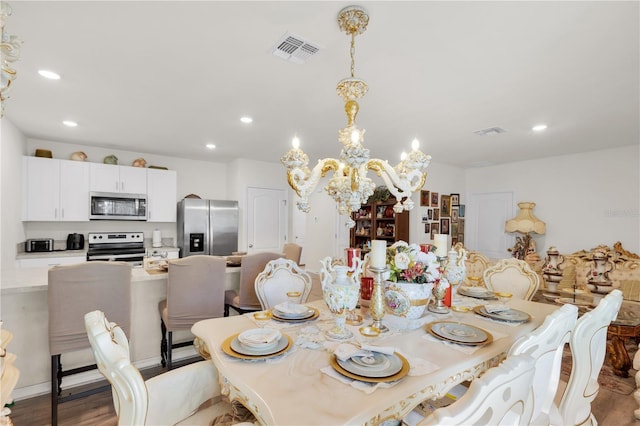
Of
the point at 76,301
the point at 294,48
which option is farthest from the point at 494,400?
the point at 76,301

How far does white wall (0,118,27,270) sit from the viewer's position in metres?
3.14

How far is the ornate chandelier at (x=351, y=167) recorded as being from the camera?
1.73 metres

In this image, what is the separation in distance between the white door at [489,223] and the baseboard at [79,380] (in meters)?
5.57

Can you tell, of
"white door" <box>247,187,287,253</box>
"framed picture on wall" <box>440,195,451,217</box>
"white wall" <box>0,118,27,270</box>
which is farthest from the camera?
"framed picture on wall" <box>440,195,451,217</box>

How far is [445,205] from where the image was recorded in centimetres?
595

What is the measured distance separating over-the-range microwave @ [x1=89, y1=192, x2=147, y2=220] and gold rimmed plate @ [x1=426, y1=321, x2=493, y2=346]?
14.8 feet

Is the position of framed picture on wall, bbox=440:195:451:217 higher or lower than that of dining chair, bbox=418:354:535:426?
higher

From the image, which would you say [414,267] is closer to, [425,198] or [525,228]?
[425,198]

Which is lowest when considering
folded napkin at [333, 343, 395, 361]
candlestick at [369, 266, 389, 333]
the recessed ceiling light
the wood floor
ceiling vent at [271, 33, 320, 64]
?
the wood floor

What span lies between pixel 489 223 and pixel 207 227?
5.29m

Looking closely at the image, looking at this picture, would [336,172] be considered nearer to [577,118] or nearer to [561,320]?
[561,320]

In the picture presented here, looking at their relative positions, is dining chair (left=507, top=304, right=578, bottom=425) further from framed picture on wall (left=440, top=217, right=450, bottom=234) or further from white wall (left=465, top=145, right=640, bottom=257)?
framed picture on wall (left=440, top=217, right=450, bottom=234)

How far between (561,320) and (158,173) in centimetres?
513

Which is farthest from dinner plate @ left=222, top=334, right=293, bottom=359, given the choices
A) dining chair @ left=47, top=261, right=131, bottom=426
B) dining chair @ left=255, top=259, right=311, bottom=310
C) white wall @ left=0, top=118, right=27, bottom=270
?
white wall @ left=0, top=118, right=27, bottom=270
